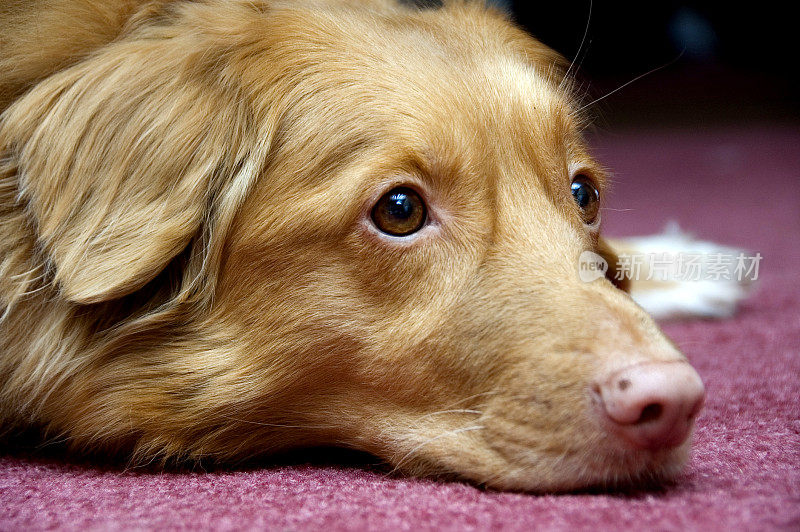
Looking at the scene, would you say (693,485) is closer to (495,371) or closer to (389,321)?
(495,371)

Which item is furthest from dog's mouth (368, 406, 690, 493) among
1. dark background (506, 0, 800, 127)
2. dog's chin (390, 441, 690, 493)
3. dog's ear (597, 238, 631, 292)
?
dark background (506, 0, 800, 127)

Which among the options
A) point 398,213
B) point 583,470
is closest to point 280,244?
point 398,213

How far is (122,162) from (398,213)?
1.98 feet

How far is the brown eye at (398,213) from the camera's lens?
2084mm

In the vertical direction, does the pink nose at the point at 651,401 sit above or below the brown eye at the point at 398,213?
below

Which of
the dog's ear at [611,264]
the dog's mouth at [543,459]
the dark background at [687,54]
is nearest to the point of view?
the dog's mouth at [543,459]

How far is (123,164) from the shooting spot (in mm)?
2113

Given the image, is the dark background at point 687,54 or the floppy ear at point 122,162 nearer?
the floppy ear at point 122,162

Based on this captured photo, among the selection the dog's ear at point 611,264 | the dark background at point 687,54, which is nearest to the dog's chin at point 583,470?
the dog's ear at point 611,264

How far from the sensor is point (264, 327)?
212cm

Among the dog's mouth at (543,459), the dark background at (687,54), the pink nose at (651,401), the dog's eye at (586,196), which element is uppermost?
the dog's eye at (586,196)

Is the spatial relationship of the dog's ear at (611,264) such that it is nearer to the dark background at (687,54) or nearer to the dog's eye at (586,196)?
the dog's eye at (586,196)

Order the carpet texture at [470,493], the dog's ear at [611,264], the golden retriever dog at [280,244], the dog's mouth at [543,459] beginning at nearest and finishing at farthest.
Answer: the carpet texture at [470,493] → the dog's mouth at [543,459] → the golden retriever dog at [280,244] → the dog's ear at [611,264]

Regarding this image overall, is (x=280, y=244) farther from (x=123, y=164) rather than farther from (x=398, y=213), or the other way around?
(x=123, y=164)
